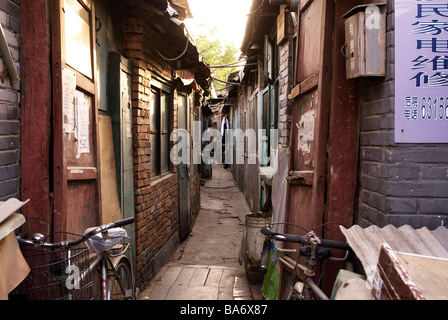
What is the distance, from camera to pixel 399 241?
1.98 m

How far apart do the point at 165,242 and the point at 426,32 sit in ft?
16.1

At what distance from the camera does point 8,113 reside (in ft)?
7.07

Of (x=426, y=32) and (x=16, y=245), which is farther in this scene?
(x=426, y=32)

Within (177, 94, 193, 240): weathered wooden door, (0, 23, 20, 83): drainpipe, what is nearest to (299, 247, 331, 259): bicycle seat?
(0, 23, 20, 83): drainpipe

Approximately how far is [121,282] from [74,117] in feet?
4.35

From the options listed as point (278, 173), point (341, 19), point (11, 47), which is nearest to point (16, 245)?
point (11, 47)

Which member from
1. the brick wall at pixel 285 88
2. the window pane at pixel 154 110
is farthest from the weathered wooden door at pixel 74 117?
the window pane at pixel 154 110

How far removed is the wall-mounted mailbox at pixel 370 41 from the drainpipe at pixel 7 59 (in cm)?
205

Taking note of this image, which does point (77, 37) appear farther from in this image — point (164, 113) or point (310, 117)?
point (164, 113)

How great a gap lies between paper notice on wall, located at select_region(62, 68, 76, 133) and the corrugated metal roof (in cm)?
203

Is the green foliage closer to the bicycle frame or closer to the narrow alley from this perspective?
the narrow alley

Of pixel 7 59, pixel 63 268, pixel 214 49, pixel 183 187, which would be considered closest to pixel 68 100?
pixel 7 59

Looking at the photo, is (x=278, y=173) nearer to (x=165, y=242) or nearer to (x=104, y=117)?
(x=104, y=117)

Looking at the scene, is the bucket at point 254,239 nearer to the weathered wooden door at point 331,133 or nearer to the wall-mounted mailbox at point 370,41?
the weathered wooden door at point 331,133
